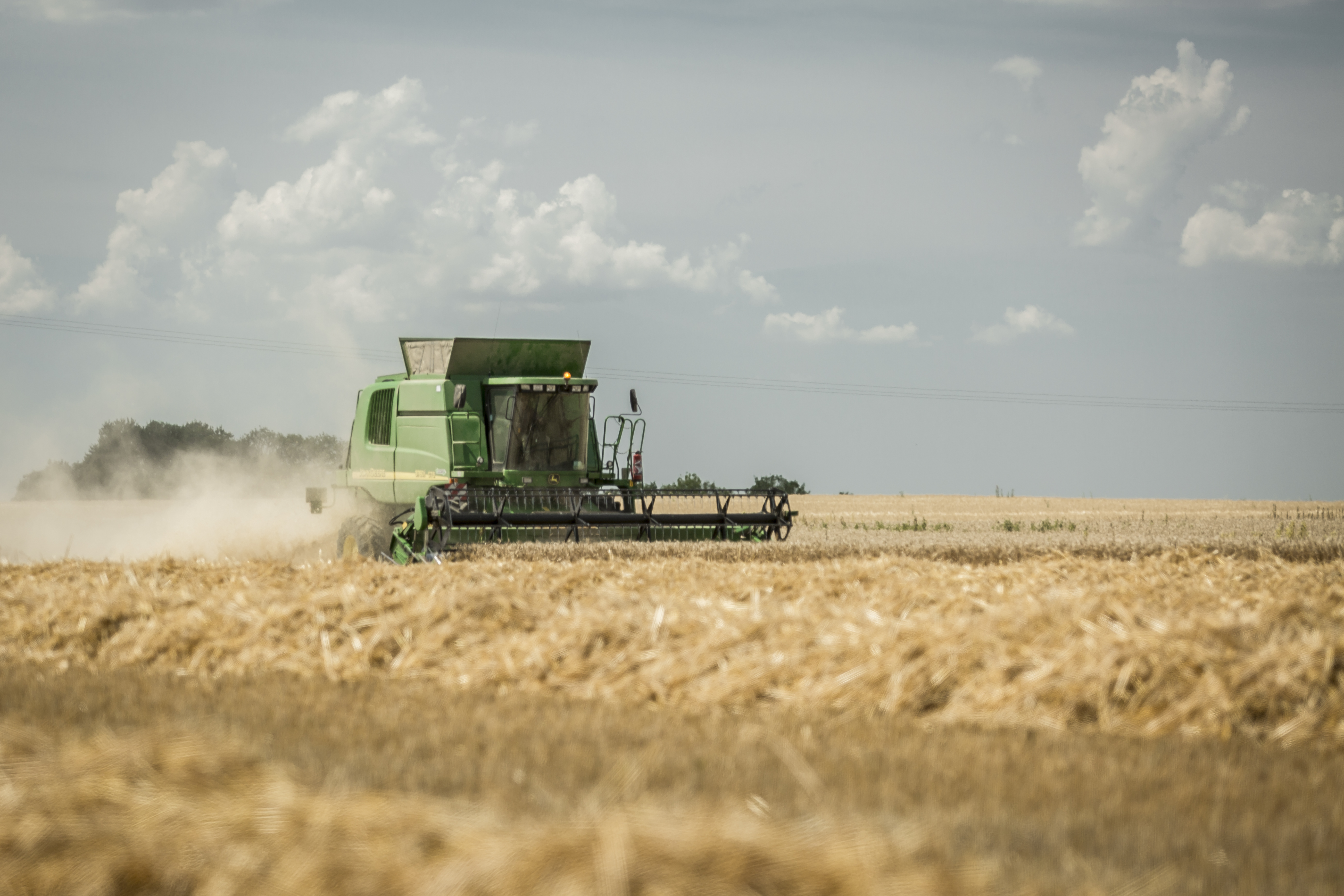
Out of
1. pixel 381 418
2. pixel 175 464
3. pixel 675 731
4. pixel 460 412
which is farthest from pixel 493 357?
pixel 175 464


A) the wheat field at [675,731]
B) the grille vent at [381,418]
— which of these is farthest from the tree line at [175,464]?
the wheat field at [675,731]

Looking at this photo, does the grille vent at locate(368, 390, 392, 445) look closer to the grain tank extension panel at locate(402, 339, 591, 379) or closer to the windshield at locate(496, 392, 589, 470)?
the grain tank extension panel at locate(402, 339, 591, 379)

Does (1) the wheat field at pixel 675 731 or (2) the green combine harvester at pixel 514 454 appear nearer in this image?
(1) the wheat field at pixel 675 731

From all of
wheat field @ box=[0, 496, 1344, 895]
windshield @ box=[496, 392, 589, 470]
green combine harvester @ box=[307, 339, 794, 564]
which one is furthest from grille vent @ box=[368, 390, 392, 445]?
wheat field @ box=[0, 496, 1344, 895]

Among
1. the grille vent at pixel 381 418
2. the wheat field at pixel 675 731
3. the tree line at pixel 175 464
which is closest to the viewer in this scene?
the wheat field at pixel 675 731

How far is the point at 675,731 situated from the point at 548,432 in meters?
11.8

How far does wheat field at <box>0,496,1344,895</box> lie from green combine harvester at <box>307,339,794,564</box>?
18.3 feet

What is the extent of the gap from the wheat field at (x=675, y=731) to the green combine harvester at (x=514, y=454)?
557 cm

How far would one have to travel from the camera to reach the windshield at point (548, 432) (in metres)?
15.7

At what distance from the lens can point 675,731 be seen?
4.41 meters

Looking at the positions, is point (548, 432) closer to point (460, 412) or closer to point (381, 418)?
point (460, 412)

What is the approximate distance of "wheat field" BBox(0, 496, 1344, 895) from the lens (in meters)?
2.76

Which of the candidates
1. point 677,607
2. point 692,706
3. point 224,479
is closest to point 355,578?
point 677,607

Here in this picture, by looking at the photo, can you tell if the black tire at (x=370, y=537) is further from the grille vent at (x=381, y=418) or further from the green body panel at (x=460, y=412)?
the grille vent at (x=381, y=418)
